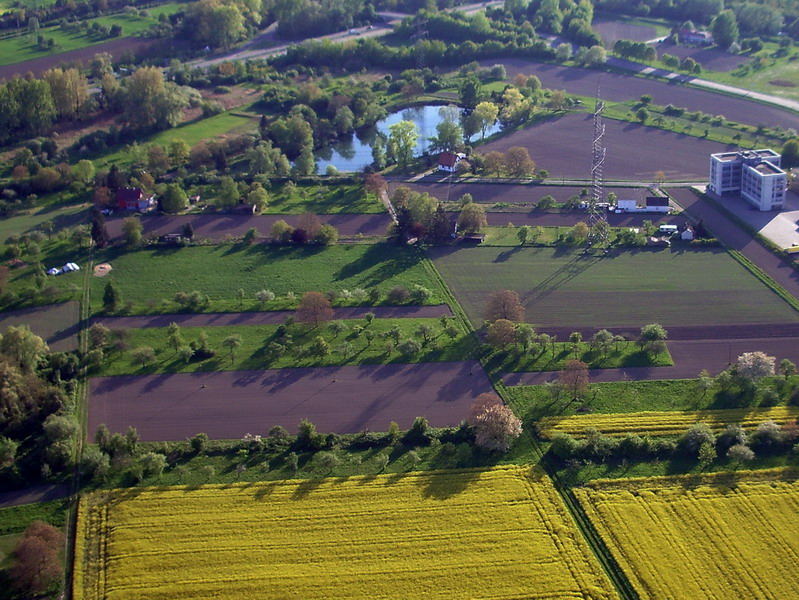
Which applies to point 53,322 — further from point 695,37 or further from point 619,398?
point 695,37

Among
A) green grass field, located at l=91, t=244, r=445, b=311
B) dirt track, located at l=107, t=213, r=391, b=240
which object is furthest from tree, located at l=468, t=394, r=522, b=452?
dirt track, located at l=107, t=213, r=391, b=240

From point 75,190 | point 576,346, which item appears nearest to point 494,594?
point 576,346

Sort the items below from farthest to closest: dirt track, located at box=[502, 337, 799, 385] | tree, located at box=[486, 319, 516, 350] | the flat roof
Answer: the flat roof, tree, located at box=[486, 319, 516, 350], dirt track, located at box=[502, 337, 799, 385]

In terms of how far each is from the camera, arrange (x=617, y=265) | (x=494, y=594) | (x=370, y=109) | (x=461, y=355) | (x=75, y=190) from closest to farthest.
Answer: (x=494, y=594) < (x=461, y=355) < (x=617, y=265) < (x=75, y=190) < (x=370, y=109)

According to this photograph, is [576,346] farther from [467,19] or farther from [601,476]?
Answer: [467,19]

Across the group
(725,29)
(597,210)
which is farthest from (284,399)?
(725,29)

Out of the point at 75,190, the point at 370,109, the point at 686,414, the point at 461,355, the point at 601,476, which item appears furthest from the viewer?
the point at 370,109

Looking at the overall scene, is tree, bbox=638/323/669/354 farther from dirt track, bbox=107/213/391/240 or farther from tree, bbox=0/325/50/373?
tree, bbox=0/325/50/373
